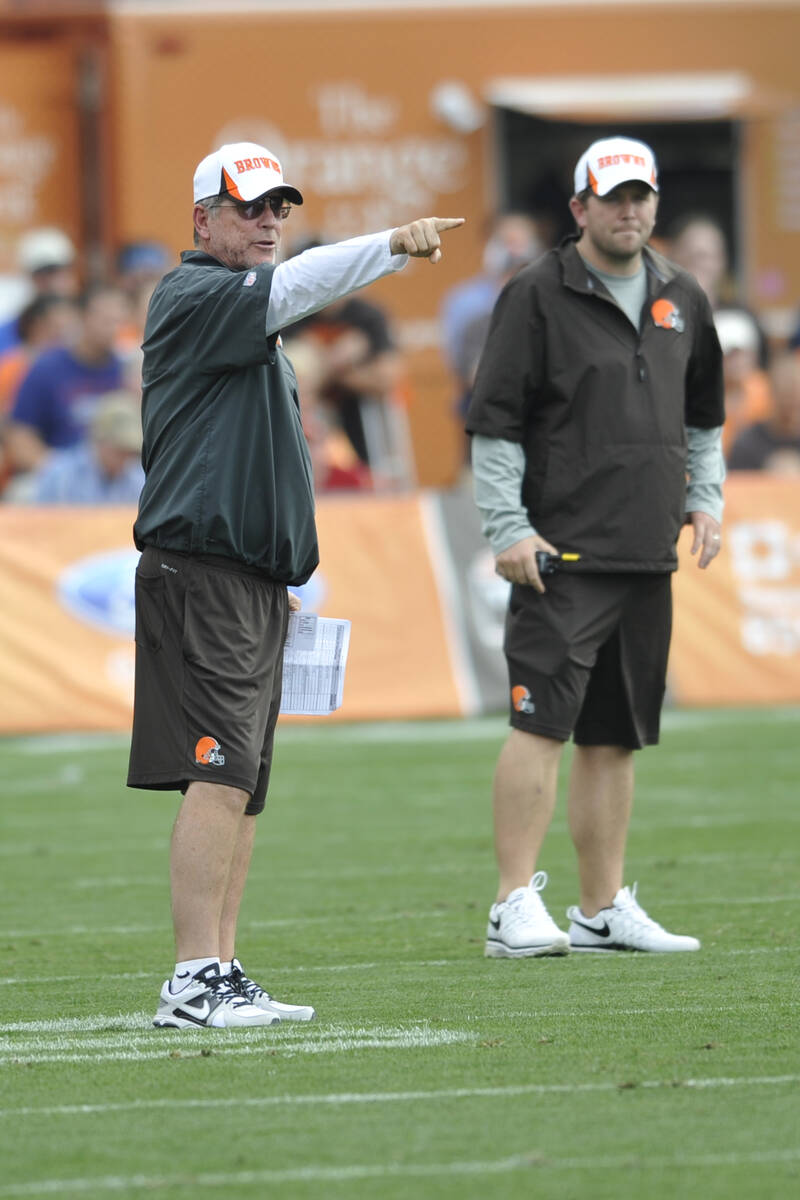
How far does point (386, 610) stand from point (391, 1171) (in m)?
9.35

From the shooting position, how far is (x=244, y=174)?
571cm

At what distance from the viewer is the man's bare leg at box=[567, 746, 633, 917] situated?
23.1 feet

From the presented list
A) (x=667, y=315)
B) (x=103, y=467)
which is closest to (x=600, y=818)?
(x=667, y=315)

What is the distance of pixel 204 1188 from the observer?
13.9 feet

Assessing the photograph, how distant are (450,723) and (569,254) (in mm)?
6588


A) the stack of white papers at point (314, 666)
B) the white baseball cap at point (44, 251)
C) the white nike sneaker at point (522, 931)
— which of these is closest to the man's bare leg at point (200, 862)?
the stack of white papers at point (314, 666)

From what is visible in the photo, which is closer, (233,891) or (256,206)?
(256,206)

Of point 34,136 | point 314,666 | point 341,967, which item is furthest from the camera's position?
point 34,136

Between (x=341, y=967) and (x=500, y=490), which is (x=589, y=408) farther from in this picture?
(x=341, y=967)

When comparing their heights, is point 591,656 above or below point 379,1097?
above

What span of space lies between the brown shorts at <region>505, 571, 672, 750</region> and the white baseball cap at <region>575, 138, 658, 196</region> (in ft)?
3.56

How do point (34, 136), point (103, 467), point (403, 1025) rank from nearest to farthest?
point (403, 1025) < point (103, 467) < point (34, 136)

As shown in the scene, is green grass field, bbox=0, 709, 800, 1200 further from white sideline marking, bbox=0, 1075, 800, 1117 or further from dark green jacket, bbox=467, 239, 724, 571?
dark green jacket, bbox=467, 239, 724, 571

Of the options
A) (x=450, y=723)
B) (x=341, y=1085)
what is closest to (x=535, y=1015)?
(x=341, y=1085)
